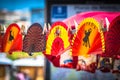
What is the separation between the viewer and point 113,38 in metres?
1.70

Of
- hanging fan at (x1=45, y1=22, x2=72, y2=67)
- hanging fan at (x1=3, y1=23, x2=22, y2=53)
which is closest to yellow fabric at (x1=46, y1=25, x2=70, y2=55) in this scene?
hanging fan at (x1=45, y1=22, x2=72, y2=67)

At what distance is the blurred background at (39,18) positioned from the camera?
2.59 meters

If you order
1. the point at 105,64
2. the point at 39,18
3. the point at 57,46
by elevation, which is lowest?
the point at 105,64

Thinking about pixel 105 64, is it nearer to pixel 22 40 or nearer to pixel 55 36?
pixel 55 36

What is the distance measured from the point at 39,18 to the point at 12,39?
8.42ft

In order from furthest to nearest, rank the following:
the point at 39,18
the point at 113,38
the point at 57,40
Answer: the point at 39,18
the point at 57,40
the point at 113,38

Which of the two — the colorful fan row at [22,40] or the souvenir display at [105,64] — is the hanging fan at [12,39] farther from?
the souvenir display at [105,64]

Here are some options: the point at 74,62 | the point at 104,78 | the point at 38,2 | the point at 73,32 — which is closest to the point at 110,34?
the point at 73,32

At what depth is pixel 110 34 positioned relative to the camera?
5.57 ft

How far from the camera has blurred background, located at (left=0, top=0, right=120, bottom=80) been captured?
259cm

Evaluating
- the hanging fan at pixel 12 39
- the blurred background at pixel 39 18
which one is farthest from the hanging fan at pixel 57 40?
the hanging fan at pixel 12 39

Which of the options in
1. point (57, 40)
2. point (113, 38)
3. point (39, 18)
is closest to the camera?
point (113, 38)

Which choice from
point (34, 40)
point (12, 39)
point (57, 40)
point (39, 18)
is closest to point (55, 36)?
point (57, 40)

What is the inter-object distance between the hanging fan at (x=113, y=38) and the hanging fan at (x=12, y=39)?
0.64m
